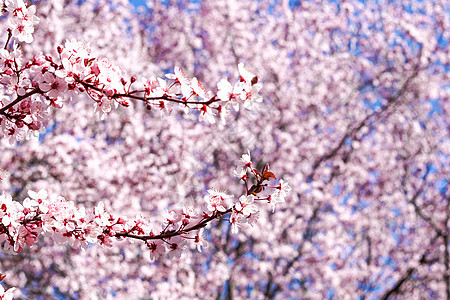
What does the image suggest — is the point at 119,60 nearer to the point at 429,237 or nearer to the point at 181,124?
the point at 181,124

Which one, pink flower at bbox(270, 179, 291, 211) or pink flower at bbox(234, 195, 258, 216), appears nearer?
pink flower at bbox(234, 195, 258, 216)

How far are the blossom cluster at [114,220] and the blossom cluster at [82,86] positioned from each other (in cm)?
36

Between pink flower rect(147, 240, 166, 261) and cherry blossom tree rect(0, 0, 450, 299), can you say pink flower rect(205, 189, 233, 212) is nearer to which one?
pink flower rect(147, 240, 166, 261)

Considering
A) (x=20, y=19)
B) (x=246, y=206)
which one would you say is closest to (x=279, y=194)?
(x=246, y=206)

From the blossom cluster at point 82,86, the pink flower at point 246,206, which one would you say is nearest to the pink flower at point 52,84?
the blossom cluster at point 82,86

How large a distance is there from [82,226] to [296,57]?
37.2 ft

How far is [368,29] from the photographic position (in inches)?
580

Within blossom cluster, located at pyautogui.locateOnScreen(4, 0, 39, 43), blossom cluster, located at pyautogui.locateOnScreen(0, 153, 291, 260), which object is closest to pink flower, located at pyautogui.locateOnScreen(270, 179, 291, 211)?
blossom cluster, located at pyautogui.locateOnScreen(0, 153, 291, 260)

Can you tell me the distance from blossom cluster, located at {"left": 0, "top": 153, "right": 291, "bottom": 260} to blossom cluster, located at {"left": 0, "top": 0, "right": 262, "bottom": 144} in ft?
1.19

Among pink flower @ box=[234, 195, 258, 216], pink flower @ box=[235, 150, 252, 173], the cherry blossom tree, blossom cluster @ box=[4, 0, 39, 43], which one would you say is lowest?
pink flower @ box=[234, 195, 258, 216]

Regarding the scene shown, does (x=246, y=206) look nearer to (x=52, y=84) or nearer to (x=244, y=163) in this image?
(x=244, y=163)

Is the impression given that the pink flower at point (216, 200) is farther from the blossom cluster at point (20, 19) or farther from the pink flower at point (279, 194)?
the blossom cluster at point (20, 19)

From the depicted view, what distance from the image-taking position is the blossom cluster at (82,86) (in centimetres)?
249

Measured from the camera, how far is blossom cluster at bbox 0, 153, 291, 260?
259 centimetres
